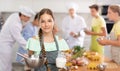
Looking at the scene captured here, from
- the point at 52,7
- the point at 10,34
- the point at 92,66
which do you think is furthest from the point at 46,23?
the point at 52,7

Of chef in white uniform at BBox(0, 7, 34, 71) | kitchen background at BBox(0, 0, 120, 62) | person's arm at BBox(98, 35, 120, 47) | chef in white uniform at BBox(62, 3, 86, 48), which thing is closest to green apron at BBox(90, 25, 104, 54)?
chef in white uniform at BBox(62, 3, 86, 48)

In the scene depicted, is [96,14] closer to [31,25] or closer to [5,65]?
[31,25]

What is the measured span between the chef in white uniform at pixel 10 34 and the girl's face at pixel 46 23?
3.78ft

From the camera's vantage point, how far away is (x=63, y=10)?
14.0 feet

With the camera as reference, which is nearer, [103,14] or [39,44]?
[39,44]

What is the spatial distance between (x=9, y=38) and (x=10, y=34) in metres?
0.06

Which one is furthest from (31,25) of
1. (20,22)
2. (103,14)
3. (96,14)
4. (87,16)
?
(103,14)

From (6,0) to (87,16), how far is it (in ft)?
4.54

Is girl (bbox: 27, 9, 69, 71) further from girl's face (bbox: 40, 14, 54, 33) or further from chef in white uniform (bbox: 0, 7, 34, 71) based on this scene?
chef in white uniform (bbox: 0, 7, 34, 71)

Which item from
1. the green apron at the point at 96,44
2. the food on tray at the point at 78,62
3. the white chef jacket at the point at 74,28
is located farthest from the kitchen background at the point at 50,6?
the food on tray at the point at 78,62

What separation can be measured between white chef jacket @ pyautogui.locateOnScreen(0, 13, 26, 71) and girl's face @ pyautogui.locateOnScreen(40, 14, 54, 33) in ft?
3.78

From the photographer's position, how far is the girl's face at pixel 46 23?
1.67 m

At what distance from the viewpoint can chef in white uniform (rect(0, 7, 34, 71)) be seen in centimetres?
280

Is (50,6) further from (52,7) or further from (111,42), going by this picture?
(111,42)
